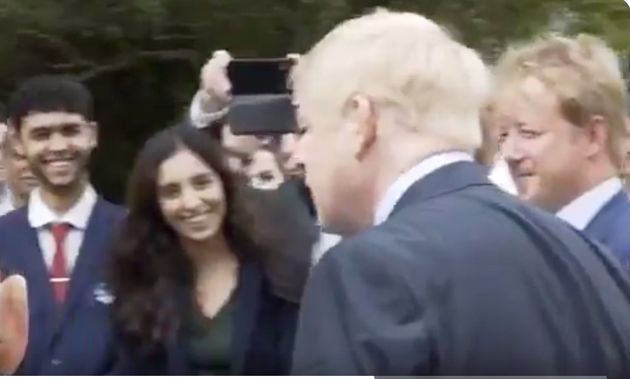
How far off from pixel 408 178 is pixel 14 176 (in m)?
2.60

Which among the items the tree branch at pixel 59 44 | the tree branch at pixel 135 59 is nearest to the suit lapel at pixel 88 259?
the tree branch at pixel 59 44

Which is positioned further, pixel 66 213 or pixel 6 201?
pixel 6 201

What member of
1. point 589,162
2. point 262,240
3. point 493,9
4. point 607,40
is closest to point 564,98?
point 589,162

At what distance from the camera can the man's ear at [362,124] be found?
5.08ft

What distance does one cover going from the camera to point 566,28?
5461mm

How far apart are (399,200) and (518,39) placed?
13.2ft

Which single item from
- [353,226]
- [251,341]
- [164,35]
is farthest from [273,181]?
[164,35]

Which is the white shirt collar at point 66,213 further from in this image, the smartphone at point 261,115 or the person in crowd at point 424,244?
the person in crowd at point 424,244

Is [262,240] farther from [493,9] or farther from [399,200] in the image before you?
[493,9]

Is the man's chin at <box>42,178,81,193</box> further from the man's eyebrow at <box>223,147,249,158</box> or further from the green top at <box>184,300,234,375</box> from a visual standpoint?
the green top at <box>184,300,234,375</box>

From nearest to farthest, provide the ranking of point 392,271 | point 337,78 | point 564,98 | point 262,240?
point 392,271, point 337,78, point 564,98, point 262,240

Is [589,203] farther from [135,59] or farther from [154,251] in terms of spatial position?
[135,59]

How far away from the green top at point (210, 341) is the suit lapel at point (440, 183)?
1337 mm

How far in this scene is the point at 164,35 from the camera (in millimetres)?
5863
